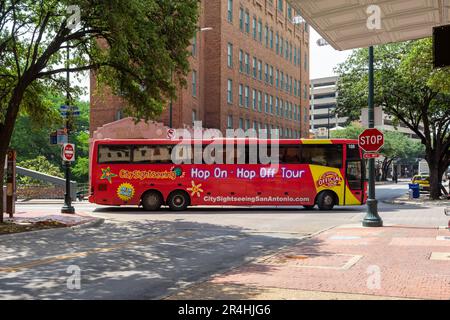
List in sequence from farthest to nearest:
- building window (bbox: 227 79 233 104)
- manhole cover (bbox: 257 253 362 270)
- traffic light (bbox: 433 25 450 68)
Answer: building window (bbox: 227 79 233 104), manhole cover (bbox: 257 253 362 270), traffic light (bbox: 433 25 450 68)

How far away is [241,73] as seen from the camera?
167ft

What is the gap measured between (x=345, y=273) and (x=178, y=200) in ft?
55.2

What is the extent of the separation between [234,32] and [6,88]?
3266 cm

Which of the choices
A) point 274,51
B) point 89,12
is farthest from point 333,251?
point 274,51

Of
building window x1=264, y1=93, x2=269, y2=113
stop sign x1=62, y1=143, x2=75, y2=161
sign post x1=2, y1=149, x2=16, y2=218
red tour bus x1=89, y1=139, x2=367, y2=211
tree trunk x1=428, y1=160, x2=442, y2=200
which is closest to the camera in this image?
sign post x1=2, y1=149, x2=16, y2=218

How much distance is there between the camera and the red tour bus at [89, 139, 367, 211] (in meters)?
24.4

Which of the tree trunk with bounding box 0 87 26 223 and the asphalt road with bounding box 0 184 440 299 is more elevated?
the tree trunk with bounding box 0 87 26 223

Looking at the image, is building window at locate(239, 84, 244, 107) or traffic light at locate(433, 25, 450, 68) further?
building window at locate(239, 84, 244, 107)

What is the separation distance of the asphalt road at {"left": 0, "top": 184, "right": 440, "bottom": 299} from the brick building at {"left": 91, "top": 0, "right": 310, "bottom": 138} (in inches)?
826

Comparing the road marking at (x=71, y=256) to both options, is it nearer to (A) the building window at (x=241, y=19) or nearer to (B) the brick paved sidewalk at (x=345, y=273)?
(B) the brick paved sidewalk at (x=345, y=273)

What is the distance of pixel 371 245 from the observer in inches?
479

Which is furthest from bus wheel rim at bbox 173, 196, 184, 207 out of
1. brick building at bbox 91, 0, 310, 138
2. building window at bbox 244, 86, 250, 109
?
building window at bbox 244, 86, 250, 109

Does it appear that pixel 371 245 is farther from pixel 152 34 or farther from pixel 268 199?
pixel 268 199

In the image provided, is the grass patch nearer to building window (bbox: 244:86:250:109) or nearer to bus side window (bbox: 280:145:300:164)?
bus side window (bbox: 280:145:300:164)
